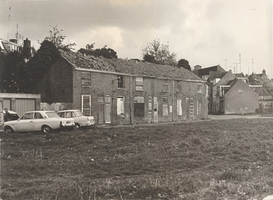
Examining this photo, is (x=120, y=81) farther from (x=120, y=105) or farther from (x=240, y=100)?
(x=240, y=100)

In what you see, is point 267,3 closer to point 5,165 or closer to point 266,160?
point 266,160

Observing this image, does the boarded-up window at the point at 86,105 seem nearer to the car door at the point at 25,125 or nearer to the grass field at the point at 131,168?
the car door at the point at 25,125

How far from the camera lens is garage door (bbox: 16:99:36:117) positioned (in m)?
21.2

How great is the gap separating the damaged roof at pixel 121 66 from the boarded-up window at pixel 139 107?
2.60 m

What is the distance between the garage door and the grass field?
5658mm

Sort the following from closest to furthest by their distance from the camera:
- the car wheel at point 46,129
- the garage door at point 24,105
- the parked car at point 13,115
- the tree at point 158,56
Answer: the car wheel at point 46,129 < the parked car at point 13,115 < the garage door at point 24,105 < the tree at point 158,56

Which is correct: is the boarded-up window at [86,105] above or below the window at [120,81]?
below

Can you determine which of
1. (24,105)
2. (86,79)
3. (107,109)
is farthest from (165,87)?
(24,105)

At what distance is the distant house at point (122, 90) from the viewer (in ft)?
→ 78.0

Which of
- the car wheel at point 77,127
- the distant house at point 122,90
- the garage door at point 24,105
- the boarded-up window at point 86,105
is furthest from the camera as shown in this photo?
the boarded-up window at point 86,105

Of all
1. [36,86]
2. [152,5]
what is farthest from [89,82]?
[152,5]

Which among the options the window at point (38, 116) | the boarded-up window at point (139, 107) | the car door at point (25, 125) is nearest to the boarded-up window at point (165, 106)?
the boarded-up window at point (139, 107)

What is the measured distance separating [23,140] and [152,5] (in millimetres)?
8653

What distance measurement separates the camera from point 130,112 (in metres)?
28.9
